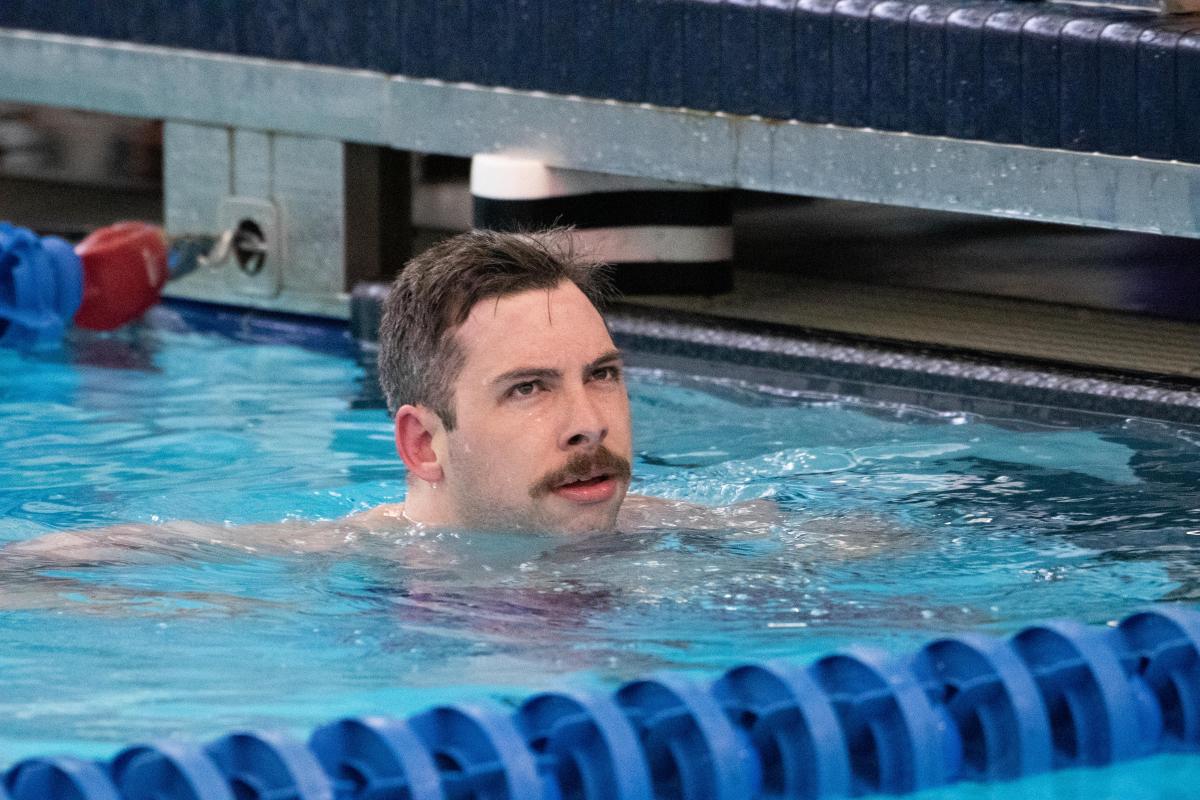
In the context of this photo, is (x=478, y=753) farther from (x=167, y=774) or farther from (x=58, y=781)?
(x=58, y=781)


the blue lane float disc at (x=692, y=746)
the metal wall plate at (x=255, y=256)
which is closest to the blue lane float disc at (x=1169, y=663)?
the blue lane float disc at (x=692, y=746)

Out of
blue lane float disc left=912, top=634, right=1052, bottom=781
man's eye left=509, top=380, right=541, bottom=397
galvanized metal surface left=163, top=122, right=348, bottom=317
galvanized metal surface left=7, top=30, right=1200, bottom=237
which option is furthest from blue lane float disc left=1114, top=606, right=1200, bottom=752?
galvanized metal surface left=163, top=122, right=348, bottom=317

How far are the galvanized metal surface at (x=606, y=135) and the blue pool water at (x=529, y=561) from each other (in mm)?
496

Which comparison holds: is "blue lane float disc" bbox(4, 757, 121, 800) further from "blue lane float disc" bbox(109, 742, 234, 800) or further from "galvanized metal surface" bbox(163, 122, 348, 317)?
"galvanized metal surface" bbox(163, 122, 348, 317)

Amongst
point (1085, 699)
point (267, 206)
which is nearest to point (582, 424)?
point (1085, 699)

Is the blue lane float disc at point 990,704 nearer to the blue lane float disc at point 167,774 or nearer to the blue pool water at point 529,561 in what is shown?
the blue pool water at point 529,561

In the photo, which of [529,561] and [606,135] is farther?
[606,135]

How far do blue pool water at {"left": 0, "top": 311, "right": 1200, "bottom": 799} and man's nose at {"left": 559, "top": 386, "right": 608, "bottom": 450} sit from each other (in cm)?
21

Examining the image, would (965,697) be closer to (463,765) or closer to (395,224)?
(463,765)

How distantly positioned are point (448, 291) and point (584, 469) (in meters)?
0.36

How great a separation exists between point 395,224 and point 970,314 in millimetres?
1733

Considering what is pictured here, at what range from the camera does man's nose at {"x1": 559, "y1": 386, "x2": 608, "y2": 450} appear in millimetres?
2992

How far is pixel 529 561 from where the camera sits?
3.14 metres

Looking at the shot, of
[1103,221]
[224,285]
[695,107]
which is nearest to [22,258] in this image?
[224,285]
